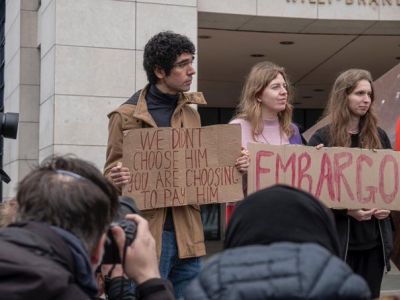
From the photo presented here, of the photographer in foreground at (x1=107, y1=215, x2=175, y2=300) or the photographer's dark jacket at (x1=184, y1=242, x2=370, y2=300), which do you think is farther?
the photographer in foreground at (x1=107, y1=215, x2=175, y2=300)

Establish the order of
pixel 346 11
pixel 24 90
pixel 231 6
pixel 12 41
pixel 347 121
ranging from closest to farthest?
pixel 347 121 < pixel 231 6 < pixel 24 90 < pixel 346 11 < pixel 12 41

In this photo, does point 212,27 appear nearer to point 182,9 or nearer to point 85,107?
point 182,9

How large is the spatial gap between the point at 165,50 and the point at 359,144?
1.29 m

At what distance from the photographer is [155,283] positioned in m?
2.10

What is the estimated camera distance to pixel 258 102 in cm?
432

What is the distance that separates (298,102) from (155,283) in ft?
56.0

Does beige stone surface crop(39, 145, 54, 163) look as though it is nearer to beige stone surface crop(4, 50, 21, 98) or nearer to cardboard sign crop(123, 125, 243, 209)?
beige stone surface crop(4, 50, 21, 98)

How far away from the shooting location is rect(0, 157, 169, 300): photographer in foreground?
163 centimetres

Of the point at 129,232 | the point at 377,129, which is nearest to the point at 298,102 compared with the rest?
the point at 377,129

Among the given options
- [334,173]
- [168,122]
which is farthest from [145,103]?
[334,173]

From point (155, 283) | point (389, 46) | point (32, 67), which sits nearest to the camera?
point (155, 283)

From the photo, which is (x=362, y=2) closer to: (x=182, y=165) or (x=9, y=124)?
(x=9, y=124)

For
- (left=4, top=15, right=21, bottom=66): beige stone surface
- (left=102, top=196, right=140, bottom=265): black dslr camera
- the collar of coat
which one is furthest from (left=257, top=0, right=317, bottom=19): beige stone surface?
(left=102, top=196, right=140, bottom=265): black dslr camera

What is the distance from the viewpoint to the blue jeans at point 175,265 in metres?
3.79
